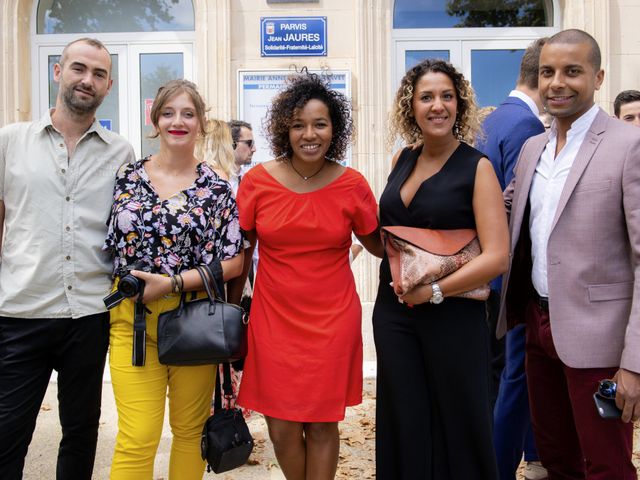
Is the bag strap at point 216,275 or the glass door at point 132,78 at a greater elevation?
the glass door at point 132,78

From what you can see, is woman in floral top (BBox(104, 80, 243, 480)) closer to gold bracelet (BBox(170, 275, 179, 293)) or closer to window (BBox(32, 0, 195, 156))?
gold bracelet (BBox(170, 275, 179, 293))

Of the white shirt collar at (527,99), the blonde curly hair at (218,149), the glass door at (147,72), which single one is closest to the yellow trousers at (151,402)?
the blonde curly hair at (218,149)

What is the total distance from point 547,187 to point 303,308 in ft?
4.02

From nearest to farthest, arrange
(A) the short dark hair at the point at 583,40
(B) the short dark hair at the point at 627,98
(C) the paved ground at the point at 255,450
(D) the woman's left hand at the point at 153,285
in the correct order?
(A) the short dark hair at the point at 583,40 < (D) the woman's left hand at the point at 153,285 < (C) the paved ground at the point at 255,450 < (B) the short dark hair at the point at 627,98

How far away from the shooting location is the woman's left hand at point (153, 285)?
2643 mm

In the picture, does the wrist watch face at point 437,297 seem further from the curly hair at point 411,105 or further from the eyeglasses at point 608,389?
the curly hair at point 411,105

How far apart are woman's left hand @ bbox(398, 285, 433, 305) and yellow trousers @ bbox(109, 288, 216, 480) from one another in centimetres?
106

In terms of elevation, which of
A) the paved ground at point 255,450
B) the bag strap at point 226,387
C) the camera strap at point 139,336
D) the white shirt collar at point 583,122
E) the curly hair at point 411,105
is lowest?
the paved ground at point 255,450

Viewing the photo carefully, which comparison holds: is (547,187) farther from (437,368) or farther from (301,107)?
(301,107)

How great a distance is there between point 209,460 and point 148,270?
0.92 m

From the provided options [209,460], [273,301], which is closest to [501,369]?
[273,301]

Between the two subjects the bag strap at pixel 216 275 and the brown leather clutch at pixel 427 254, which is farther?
the bag strap at pixel 216 275

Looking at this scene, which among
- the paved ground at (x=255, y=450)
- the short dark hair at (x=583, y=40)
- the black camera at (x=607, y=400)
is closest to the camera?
the black camera at (x=607, y=400)

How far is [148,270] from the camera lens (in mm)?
2729
